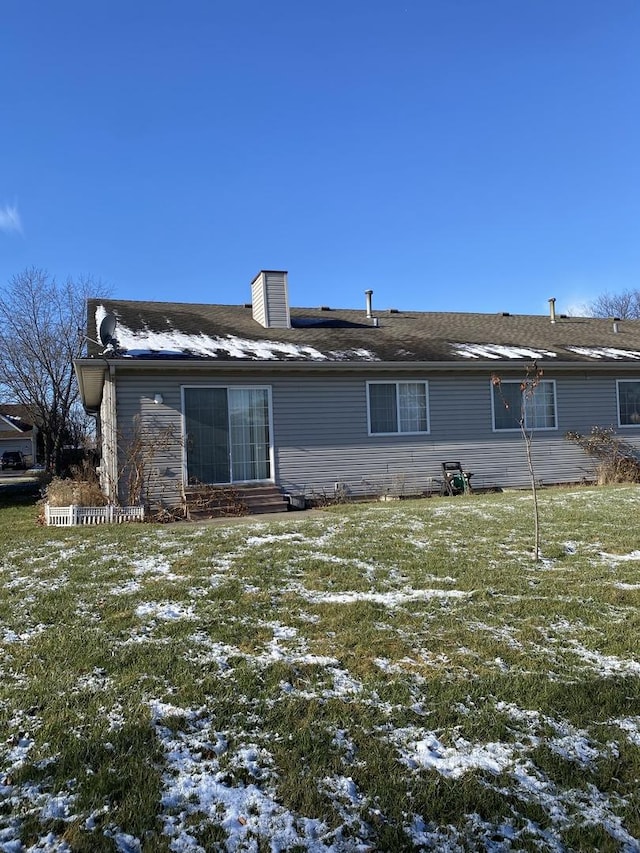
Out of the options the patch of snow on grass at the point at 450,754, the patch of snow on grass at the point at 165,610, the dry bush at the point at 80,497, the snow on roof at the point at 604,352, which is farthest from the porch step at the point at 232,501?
the snow on roof at the point at 604,352

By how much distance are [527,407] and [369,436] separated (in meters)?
4.04

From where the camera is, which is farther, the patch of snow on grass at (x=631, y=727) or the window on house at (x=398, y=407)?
the window on house at (x=398, y=407)

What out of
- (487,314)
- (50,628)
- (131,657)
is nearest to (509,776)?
(131,657)

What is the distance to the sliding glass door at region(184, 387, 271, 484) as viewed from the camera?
11.0m

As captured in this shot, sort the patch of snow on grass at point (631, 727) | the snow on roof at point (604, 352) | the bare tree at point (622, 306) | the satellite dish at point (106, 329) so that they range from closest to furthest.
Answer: the patch of snow on grass at point (631, 727) < the satellite dish at point (106, 329) < the snow on roof at point (604, 352) < the bare tree at point (622, 306)

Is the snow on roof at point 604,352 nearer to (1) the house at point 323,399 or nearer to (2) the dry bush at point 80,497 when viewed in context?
(1) the house at point 323,399

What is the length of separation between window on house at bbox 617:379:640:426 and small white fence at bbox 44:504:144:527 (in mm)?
11514

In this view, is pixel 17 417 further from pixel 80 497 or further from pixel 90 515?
pixel 90 515

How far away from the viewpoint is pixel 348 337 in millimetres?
14117

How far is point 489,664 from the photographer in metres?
3.76

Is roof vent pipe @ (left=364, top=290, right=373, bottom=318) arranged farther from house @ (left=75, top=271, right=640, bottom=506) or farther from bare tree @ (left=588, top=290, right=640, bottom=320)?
bare tree @ (left=588, top=290, right=640, bottom=320)

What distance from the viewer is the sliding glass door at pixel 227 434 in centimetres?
1097

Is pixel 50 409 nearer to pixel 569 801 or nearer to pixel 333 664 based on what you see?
pixel 333 664

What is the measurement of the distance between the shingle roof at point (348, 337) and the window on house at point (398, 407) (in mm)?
659
